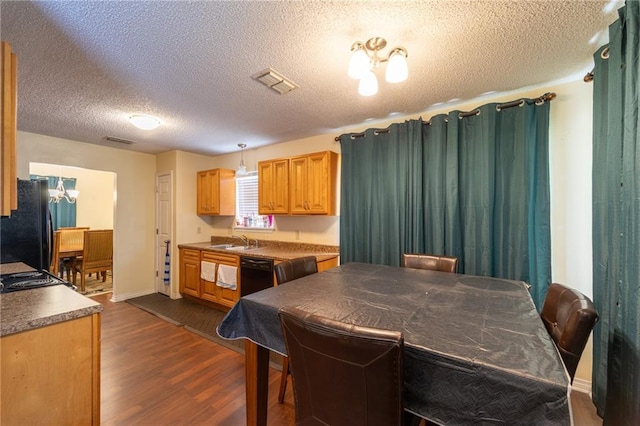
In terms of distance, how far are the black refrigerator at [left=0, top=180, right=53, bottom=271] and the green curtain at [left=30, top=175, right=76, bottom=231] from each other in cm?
497

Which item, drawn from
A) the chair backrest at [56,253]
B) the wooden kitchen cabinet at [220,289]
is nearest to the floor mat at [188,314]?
the wooden kitchen cabinet at [220,289]

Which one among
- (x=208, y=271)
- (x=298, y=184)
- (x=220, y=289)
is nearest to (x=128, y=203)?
(x=208, y=271)

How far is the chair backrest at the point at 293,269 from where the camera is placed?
6.31 feet

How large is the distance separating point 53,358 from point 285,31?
1992mm

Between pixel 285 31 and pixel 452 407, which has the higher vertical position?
pixel 285 31

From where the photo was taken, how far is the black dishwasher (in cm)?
319

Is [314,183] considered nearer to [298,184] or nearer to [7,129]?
[298,184]

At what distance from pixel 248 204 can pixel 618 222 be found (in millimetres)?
4161

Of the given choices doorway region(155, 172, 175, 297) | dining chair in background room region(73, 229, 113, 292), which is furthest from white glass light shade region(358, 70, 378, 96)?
dining chair in background room region(73, 229, 113, 292)

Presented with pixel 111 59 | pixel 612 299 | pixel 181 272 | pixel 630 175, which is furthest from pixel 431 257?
pixel 181 272

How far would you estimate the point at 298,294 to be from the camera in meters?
1.53

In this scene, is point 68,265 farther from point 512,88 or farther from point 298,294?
point 512,88

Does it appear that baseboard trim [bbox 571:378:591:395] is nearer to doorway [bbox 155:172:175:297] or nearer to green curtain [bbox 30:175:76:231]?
doorway [bbox 155:172:175:297]

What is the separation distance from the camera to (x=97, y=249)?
4.60 meters
